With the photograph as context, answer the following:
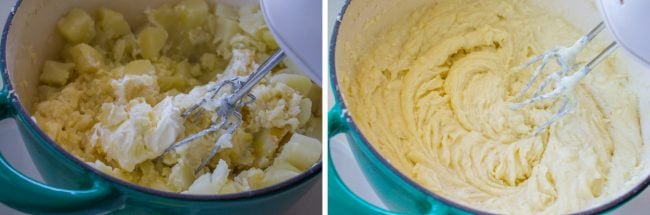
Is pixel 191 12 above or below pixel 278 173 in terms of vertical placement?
above

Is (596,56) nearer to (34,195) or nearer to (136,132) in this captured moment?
(136,132)

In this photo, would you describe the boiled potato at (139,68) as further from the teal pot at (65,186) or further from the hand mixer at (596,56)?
the hand mixer at (596,56)

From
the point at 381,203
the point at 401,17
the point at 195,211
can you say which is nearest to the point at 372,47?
the point at 401,17

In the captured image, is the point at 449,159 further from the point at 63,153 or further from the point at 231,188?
the point at 63,153

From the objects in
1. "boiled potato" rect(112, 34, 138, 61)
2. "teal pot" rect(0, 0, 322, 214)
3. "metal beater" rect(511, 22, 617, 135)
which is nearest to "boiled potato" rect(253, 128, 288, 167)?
"teal pot" rect(0, 0, 322, 214)

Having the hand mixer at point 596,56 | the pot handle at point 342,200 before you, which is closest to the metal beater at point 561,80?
the hand mixer at point 596,56

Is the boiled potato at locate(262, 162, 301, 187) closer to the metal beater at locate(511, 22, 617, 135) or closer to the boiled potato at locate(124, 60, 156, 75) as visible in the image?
the boiled potato at locate(124, 60, 156, 75)

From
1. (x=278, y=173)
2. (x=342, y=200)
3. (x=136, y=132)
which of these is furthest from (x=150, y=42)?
(x=342, y=200)
